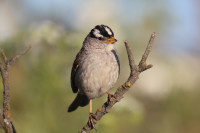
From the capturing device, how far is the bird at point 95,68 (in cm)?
524

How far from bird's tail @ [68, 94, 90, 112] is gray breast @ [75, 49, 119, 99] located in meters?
0.25

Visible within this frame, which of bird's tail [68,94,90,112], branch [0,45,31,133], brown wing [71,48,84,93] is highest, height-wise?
branch [0,45,31,133]

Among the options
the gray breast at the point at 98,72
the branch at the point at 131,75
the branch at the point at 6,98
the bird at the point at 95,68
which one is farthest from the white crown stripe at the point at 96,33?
the branch at the point at 6,98

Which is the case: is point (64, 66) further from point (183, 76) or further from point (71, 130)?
point (183, 76)

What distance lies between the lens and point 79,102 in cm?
572

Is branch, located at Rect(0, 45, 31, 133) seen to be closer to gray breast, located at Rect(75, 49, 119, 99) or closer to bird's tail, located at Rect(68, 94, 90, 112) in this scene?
gray breast, located at Rect(75, 49, 119, 99)

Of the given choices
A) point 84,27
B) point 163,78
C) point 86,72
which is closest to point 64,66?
point 86,72

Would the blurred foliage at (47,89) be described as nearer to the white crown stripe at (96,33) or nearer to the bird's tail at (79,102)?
the bird's tail at (79,102)

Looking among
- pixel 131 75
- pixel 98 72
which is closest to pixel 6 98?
pixel 131 75

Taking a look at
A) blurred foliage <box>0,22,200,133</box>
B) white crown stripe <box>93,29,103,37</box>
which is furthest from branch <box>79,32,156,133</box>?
white crown stripe <box>93,29,103,37</box>

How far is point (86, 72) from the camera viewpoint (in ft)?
17.6

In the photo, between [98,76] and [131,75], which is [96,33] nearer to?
[98,76]

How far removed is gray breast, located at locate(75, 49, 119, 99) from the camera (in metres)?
5.23

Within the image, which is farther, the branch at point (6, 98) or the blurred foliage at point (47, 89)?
the blurred foliage at point (47, 89)
